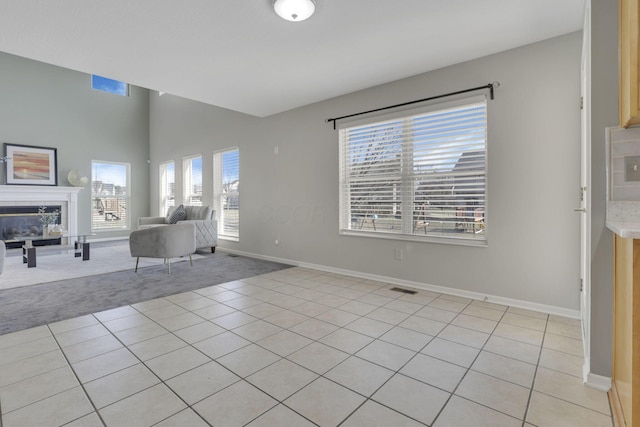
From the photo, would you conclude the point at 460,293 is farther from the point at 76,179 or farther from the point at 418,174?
the point at 76,179

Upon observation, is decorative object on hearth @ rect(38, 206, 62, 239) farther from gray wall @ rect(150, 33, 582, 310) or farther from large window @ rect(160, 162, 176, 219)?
gray wall @ rect(150, 33, 582, 310)

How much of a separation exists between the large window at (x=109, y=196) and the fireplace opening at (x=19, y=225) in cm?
112

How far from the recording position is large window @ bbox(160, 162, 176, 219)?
7.72 meters

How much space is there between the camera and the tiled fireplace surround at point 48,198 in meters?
6.14

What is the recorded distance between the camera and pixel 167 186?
802 centimetres

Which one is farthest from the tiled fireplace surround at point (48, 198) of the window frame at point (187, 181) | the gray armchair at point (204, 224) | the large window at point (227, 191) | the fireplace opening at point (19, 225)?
the large window at point (227, 191)

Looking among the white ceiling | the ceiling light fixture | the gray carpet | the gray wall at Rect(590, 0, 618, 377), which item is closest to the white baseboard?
the gray carpet

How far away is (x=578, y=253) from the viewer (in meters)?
2.62

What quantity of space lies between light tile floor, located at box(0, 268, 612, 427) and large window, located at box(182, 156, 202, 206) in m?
4.33

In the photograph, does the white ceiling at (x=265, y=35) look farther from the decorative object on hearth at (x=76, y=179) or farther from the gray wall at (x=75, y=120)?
the gray wall at (x=75, y=120)

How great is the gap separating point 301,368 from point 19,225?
7608mm

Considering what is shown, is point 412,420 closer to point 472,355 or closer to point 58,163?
point 472,355

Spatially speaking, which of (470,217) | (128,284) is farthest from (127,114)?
(470,217)

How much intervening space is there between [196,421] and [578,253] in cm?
310
